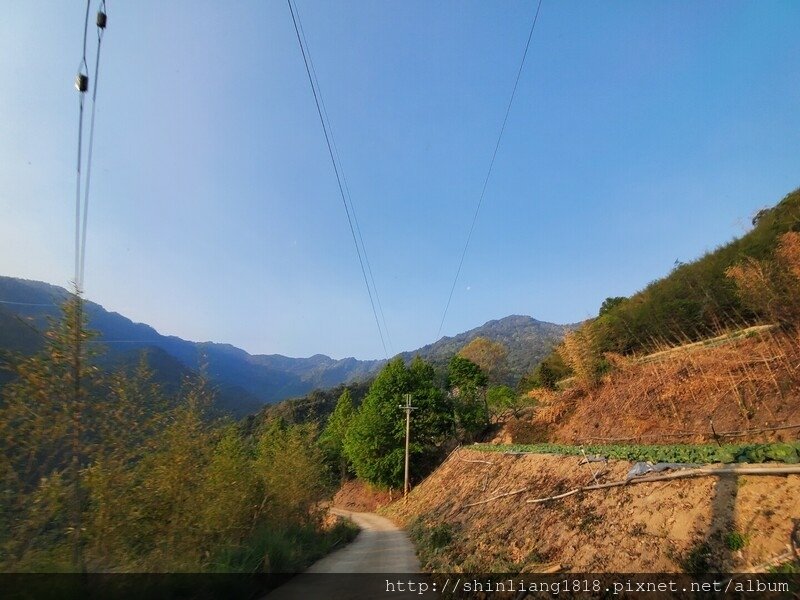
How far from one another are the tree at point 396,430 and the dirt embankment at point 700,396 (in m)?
14.6

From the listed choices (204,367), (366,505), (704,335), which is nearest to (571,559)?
(204,367)

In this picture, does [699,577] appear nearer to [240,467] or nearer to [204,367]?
[204,367]

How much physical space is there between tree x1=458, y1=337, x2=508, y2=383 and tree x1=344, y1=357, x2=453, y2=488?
818 inches

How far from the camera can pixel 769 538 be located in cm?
459

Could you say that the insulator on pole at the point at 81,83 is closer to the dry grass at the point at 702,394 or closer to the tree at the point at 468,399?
the dry grass at the point at 702,394

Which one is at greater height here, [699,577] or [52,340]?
[52,340]

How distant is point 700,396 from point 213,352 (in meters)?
74.5

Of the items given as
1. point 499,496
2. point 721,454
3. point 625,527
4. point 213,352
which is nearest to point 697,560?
point 625,527

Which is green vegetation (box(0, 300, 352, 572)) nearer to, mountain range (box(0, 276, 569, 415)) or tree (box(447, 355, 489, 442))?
mountain range (box(0, 276, 569, 415))

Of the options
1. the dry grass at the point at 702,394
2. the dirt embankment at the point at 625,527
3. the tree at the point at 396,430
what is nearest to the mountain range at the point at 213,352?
the dirt embankment at the point at 625,527

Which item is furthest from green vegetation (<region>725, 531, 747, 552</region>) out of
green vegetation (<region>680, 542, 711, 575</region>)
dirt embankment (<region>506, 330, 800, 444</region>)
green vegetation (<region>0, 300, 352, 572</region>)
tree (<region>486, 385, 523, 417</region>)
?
tree (<region>486, 385, 523, 417</region>)

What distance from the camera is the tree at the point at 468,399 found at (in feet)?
113

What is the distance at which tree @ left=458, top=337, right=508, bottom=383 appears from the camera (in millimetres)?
55000

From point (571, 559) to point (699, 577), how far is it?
2184mm
